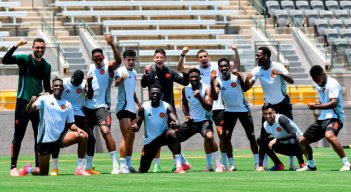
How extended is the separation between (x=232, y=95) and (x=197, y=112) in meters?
0.74

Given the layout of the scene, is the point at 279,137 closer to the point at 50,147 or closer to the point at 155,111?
the point at 155,111

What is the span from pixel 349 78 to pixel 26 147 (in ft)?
35.3

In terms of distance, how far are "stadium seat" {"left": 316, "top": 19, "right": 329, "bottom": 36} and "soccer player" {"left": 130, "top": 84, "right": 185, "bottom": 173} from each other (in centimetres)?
2219

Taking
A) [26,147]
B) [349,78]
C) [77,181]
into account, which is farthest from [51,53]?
[77,181]

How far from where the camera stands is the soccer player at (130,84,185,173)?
760 inches

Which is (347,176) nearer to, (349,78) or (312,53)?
(349,78)

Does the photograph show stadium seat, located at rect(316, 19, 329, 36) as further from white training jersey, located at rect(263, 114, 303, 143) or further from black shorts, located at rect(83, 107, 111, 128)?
black shorts, located at rect(83, 107, 111, 128)

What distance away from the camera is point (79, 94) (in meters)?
19.7

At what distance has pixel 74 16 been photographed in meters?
39.2

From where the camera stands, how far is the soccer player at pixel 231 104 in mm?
20312

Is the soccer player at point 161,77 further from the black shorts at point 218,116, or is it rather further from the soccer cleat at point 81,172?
the soccer cleat at point 81,172

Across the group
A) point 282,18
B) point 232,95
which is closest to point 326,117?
point 232,95

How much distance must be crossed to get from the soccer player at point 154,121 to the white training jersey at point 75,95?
98 centimetres

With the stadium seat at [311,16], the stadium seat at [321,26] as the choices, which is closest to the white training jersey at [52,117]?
the stadium seat at [321,26]
